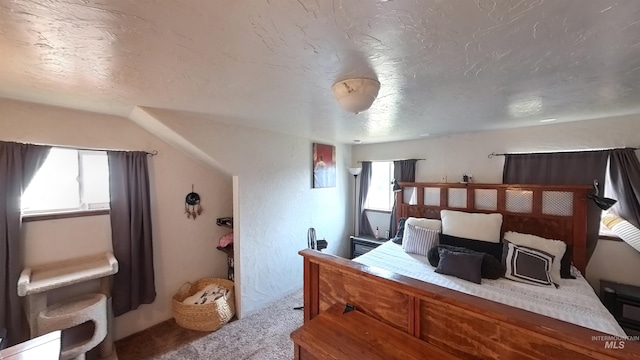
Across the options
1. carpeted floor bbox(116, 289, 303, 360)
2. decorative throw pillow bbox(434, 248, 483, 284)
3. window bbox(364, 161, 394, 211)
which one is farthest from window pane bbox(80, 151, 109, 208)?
window bbox(364, 161, 394, 211)

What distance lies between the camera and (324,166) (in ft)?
12.2

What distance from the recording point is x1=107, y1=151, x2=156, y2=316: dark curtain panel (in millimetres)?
2180

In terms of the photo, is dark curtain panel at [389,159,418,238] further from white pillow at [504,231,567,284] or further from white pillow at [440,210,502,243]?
white pillow at [504,231,567,284]

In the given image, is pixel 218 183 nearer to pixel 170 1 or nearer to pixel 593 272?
pixel 170 1

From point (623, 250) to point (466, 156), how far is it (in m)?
1.65

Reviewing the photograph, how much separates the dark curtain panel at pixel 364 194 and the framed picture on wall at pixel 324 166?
60 cm

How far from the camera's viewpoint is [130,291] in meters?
2.22

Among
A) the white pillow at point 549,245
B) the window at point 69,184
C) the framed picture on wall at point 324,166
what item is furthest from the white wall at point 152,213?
the white pillow at point 549,245

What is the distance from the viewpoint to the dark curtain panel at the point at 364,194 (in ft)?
13.6

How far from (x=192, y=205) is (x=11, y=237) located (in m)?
1.28

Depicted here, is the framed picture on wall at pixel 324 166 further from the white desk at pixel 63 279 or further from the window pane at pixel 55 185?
the window pane at pixel 55 185

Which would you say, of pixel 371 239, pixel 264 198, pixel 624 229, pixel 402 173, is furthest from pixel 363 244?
pixel 624 229

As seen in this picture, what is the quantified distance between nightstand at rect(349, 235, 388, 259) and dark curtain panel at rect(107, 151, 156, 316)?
277 centimetres

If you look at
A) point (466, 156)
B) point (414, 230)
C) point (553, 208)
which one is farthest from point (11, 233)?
point (553, 208)
